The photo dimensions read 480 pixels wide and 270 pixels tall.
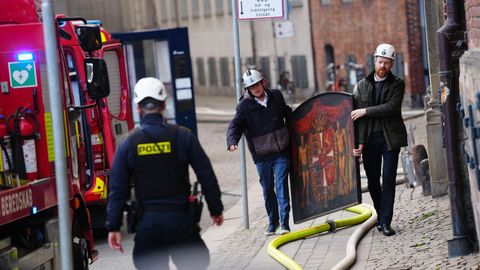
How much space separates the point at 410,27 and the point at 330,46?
647 centimetres

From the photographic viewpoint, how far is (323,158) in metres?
13.2

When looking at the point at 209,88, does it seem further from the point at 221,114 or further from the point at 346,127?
the point at 346,127

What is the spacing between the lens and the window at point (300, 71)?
156 feet

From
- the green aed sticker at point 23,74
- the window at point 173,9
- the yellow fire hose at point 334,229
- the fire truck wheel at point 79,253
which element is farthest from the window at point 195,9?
the green aed sticker at point 23,74

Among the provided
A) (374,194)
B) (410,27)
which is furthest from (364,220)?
(410,27)

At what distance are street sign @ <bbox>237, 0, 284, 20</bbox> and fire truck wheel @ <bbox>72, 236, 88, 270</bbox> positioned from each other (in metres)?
4.38

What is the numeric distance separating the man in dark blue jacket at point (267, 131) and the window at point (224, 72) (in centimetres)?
4291

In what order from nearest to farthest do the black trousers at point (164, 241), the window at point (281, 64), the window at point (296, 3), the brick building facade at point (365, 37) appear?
the black trousers at point (164, 241)
the brick building facade at point (365, 37)
the window at point (296, 3)
the window at point (281, 64)

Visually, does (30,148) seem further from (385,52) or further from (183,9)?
(183,9)

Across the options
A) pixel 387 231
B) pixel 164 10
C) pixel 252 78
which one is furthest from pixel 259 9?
pixel 164 10

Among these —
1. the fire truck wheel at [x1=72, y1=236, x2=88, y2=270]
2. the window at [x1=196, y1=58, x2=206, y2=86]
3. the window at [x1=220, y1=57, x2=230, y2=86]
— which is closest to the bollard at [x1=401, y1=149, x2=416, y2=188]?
the fire truck wheel at [x1=72, y1=236, x2=88, y2=270]

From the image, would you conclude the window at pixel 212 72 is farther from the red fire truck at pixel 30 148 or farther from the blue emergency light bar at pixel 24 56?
the blue emergency light bar at pixel 24 56

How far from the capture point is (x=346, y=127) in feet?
42.0

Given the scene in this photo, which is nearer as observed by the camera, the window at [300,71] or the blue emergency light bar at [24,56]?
the blue emergency light bar at [24,56]
